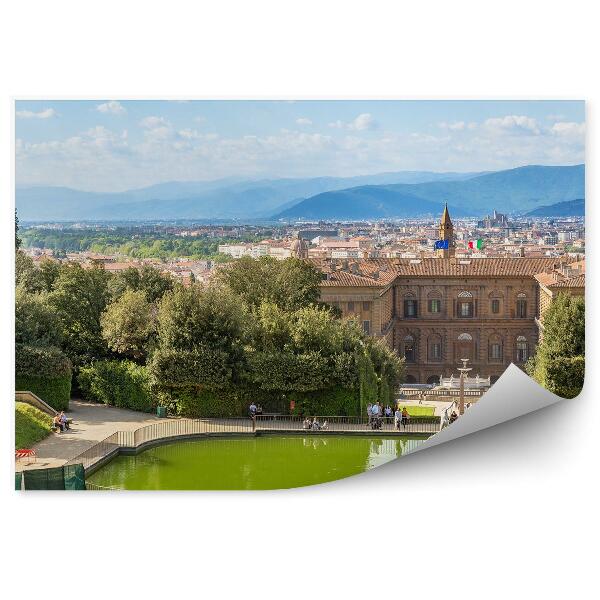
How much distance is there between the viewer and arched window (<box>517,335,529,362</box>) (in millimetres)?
20359

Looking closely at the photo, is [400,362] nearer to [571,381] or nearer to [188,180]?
[571,381]

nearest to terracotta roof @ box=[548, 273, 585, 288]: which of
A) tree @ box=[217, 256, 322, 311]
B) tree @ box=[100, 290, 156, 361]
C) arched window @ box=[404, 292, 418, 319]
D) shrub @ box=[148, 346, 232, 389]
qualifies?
arched window @ box=[404, 292, 418, 319]

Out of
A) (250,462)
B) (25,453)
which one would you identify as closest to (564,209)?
(250,462)

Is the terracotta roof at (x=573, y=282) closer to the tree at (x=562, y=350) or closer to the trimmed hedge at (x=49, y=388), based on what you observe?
the tree at (x=562, y=350)

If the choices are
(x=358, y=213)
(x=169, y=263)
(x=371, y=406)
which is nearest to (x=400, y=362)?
(x=371, y=406)

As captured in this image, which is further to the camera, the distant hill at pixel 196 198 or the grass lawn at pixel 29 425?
the distant hill at pixel 196 198

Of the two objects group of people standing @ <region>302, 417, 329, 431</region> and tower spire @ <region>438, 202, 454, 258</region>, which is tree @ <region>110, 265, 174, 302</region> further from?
tower spire @ <region>438, 202, 454, 258</region>

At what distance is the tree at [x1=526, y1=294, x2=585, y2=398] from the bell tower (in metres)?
2.03

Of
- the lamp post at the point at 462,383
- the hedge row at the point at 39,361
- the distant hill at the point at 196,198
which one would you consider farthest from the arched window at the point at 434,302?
the hedge row at the point at 39,361

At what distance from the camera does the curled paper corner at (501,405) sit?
61.6 ft

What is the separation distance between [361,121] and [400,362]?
14.9ft

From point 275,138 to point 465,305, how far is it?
4922mm

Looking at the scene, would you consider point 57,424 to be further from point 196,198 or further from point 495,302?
point 495,302

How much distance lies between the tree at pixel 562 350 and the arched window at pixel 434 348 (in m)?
1.73
